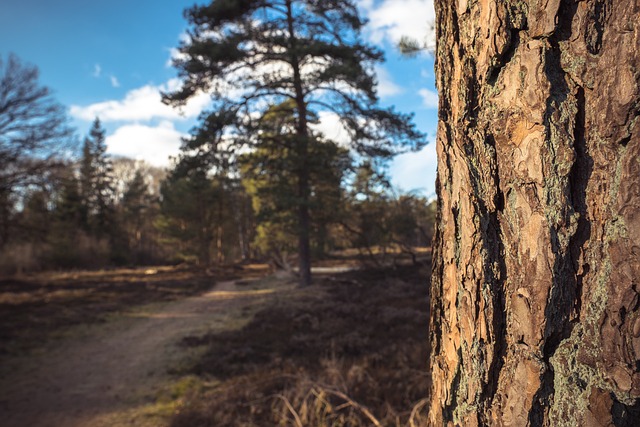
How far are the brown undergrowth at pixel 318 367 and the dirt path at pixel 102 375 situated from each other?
61 cm

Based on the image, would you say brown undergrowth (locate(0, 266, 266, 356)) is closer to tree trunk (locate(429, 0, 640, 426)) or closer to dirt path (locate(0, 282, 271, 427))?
dirt path (locate(0, 282, 271, 427))

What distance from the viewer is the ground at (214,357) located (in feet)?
13.6

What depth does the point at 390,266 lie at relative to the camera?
17156mm

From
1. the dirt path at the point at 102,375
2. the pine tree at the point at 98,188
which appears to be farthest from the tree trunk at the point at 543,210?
the pine tree at the point at 98,188

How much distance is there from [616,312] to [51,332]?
1031 cm

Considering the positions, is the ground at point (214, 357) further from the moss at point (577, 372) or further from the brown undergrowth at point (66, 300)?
the moss at point (577, 372)

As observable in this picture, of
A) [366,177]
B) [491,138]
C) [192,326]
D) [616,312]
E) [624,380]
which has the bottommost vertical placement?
[192,326]

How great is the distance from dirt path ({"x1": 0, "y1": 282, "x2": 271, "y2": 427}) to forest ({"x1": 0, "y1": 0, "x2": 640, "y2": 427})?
0.16 feet

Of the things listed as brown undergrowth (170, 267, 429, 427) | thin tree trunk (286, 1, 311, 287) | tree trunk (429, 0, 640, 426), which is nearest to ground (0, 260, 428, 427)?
brown undergrowth (170, 267, 429, 427)

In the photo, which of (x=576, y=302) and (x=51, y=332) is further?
(x=51, y=332)

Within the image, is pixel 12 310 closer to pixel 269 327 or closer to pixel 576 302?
pixel 269 327

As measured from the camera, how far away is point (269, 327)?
27.2 feet

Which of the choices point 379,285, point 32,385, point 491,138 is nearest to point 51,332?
point 32,385

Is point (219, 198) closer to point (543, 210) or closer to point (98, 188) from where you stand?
point (98, 188)
